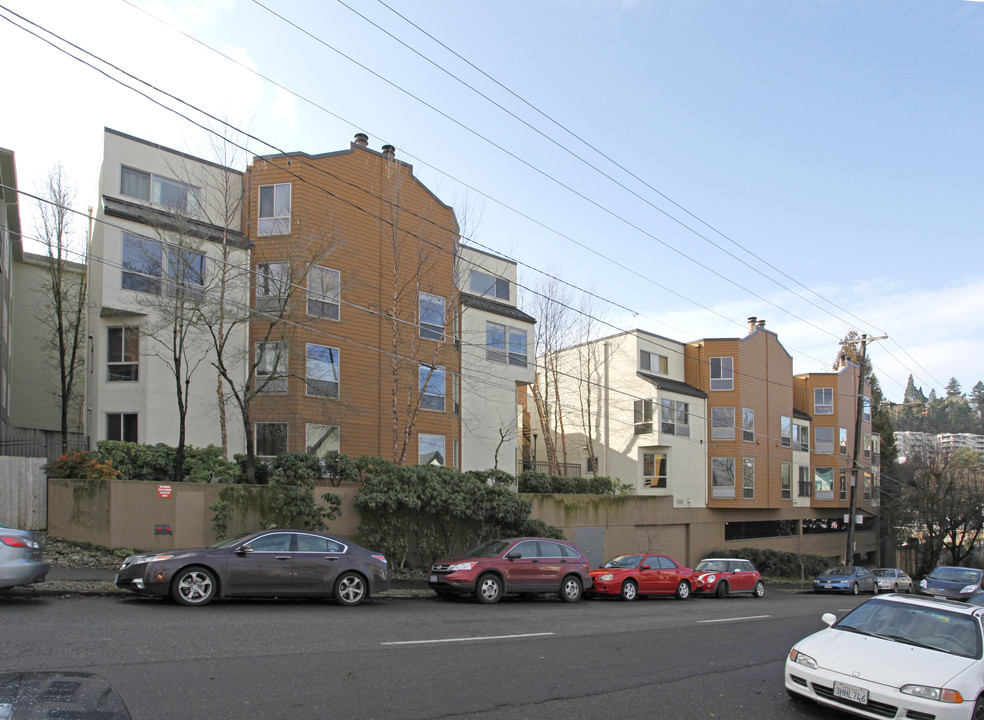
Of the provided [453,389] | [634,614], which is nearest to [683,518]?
[453,389]

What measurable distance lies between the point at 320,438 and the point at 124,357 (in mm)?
6073

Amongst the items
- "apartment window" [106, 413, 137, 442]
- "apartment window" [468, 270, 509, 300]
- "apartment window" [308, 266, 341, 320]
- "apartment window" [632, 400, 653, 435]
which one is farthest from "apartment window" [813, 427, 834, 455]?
"apartment window" [106, 413, 137, 442]

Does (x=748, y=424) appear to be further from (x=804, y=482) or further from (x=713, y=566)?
(x=713, y=566)

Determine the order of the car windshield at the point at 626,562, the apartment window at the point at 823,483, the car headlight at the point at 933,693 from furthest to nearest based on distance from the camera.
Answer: the apartment window at the point at 823,483
the car windshield at the point at 626,562
the car headlight at the point at 933,693

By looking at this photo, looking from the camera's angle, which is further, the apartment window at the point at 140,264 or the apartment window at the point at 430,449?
the apartment window at the point at 430,449

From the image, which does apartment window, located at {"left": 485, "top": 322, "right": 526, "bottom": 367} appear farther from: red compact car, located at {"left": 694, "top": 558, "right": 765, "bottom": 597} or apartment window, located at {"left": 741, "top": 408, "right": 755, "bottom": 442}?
apartment window, located at {"left": 741, "top": 408, "right": 755, "bottom": 442}

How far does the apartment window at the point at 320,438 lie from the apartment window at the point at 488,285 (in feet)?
31.8

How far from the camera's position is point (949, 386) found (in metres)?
171

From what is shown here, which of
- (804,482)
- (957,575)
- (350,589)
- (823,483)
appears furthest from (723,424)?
(350,589)

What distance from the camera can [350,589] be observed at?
1407 centimetres

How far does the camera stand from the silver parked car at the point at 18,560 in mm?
11062

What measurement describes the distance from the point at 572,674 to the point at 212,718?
4.00 meters

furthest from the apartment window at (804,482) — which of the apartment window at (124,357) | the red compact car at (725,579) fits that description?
the apartment window at (124,357)

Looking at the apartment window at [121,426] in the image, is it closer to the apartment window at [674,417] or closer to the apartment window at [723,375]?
the apartment window at [674,417]
